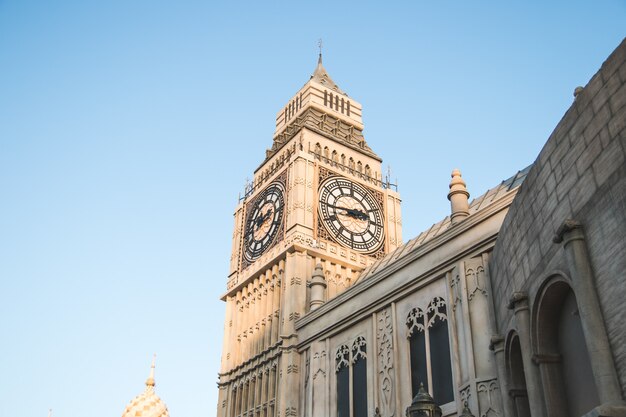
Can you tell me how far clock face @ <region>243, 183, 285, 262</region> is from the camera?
134 ft

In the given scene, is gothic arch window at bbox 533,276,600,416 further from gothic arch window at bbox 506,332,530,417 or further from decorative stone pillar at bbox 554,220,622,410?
gothic arch window at bbox 506,332,530,417

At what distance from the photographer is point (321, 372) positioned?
1250 inches

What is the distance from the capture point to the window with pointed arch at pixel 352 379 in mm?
28969

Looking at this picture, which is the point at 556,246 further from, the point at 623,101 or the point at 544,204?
the point at 623,101

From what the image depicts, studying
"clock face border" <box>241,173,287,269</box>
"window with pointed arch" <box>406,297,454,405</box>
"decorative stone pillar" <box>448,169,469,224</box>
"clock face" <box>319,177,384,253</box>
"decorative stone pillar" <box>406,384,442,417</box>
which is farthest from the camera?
"clock face border" <box>241,173,287,269</box>

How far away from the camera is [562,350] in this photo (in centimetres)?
1591

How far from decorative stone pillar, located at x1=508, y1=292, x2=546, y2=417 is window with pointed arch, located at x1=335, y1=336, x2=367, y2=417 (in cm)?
1264

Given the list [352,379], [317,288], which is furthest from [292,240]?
[352,379]

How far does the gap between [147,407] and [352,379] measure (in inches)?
1079

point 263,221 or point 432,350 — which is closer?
point 432,350

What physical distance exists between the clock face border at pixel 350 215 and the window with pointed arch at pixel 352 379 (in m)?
10.1

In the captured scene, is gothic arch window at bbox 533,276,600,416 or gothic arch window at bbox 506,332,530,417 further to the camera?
gothic arch window at bbox 506,332,530,417

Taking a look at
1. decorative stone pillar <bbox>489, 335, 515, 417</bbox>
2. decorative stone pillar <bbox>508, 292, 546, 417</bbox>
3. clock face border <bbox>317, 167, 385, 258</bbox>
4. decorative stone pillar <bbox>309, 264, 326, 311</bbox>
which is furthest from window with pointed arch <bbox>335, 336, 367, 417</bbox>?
decorative stone pillar <bbox>508, 292, 546, 417</bbox>

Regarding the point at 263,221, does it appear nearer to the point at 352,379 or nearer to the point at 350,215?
the point at 350,215
